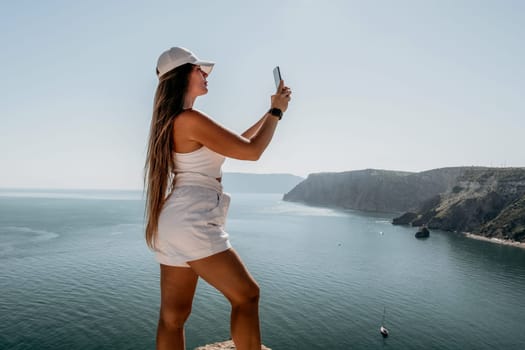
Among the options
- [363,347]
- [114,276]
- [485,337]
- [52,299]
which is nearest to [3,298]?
[52,299]

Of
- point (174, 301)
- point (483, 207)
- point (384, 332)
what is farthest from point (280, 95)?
point (483, 207)

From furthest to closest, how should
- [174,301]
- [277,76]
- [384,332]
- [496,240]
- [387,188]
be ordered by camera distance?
[387,188]
[496,240]
[384,332]
[277,76]
[174,301]

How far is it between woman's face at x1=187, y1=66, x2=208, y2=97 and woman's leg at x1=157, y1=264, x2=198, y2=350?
985mm

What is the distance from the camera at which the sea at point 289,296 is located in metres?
27.0

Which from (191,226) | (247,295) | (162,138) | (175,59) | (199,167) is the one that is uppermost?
(175,59)

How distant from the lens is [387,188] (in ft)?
525

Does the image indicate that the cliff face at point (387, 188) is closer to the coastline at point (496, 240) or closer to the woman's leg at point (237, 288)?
the coastline at point (496, 240)

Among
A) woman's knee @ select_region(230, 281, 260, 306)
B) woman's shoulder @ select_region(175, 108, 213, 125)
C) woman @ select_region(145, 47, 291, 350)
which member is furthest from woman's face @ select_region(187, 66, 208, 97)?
woman's knee @ select_region(230, 281, 260, 306)

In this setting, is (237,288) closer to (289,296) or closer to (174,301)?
(174,301)

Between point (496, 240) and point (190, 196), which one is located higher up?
point (190, 196)

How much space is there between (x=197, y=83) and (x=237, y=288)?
114cm

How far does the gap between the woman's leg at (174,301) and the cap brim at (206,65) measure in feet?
3.67

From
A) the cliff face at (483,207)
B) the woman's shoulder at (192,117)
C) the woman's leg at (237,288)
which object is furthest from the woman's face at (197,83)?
the cliff face at (483,207)

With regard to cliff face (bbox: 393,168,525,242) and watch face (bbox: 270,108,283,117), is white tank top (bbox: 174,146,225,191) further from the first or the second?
cliff face (bbox: 393,168,525,242)
